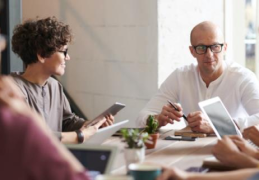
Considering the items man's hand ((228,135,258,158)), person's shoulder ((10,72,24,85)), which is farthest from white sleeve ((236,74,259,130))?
person's shoulder ((10,72,24,85))

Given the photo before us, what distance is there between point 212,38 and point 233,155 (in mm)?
1488

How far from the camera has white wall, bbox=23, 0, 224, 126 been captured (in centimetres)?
447

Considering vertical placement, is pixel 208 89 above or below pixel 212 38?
below

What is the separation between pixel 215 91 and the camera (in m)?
3.68

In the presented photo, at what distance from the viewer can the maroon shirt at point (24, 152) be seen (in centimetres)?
133

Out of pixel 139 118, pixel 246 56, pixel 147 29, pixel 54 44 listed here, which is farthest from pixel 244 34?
pixel 54 44

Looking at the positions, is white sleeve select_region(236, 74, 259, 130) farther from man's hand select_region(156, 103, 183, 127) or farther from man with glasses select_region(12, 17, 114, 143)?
man with glasses select_region(12, 17, 114, 143)

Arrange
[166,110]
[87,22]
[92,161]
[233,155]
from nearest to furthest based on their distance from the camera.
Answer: [92,161]
[233,155]
[166,110]
[87,22]

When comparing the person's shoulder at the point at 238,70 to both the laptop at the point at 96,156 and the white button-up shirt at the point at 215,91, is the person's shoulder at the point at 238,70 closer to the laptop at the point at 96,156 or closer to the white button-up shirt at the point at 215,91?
the white button-up shirt at the point at 215,91

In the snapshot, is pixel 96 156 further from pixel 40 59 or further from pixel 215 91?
pixel 215 91

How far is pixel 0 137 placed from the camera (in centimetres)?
135

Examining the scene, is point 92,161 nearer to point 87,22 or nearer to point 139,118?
point 139,118

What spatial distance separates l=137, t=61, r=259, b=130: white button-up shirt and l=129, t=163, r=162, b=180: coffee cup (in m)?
1.59

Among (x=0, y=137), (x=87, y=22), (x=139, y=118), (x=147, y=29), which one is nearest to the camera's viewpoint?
(x=0, y=137)
